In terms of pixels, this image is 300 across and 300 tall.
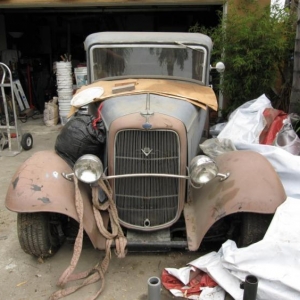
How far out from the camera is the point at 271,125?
195 inches

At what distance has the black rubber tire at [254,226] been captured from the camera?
2959 millimetres

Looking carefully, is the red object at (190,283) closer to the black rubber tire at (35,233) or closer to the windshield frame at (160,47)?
the black rubber tire at (35,233)

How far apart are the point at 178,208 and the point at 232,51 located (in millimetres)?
4199

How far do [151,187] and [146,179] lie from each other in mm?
84

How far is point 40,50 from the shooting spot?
11953 millimetres

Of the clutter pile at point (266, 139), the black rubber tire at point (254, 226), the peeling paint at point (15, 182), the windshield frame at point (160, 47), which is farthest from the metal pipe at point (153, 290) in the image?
the windshield frame at point (160, 47)

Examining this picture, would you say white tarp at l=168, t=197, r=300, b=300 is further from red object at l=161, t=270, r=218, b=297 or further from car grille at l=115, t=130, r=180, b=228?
car grille at l=115, t=130, r=180, b=228

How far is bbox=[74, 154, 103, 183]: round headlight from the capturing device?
2854 mm

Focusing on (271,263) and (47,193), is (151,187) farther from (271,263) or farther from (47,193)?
(271,263)

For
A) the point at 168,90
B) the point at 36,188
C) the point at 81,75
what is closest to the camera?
the point at 36,188

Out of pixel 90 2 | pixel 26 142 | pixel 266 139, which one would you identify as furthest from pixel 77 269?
pixel 90 2

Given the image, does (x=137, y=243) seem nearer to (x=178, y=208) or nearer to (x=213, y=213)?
(x=178, y=208)

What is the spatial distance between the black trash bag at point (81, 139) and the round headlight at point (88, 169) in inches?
19.5

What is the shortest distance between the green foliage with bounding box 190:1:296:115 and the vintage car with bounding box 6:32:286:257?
324cm
